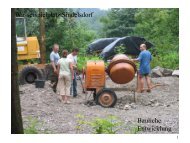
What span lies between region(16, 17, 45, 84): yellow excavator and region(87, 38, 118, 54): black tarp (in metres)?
1.16

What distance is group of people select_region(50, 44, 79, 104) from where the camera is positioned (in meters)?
11.4

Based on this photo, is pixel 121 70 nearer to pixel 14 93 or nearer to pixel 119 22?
pixel 119 22

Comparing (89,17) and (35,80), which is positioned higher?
(89,17)

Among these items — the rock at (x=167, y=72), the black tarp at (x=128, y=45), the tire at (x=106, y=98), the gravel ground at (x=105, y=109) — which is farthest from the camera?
the rock at (x=167, y=72)

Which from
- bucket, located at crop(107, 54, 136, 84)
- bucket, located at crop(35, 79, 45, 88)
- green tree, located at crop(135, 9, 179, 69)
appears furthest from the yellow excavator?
green tree, located at crop(135, 9, 179, 69)

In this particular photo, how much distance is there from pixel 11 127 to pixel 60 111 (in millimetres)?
2043

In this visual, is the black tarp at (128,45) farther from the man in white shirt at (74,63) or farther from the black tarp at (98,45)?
the man in white shirt at (74,63)

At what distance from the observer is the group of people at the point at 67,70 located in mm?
11406

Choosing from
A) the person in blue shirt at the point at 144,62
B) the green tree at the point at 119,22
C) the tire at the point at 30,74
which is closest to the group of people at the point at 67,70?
the person in blue shirt at the point at 144,62

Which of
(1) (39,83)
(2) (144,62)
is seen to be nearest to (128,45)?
(2) (144,62)
